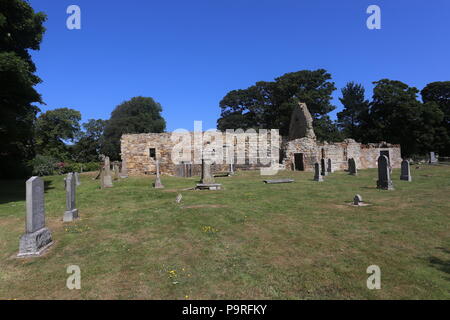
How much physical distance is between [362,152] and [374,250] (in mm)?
26838

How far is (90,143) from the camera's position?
173 feet

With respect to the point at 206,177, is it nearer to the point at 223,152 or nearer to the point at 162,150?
the point at 223,152

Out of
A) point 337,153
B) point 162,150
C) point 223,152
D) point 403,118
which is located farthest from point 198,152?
point 403,118

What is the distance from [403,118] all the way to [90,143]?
59.3m

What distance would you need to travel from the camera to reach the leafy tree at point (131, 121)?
5059 cm

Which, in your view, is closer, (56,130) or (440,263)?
(440,263)

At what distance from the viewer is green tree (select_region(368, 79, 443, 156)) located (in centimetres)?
Answer: 3744

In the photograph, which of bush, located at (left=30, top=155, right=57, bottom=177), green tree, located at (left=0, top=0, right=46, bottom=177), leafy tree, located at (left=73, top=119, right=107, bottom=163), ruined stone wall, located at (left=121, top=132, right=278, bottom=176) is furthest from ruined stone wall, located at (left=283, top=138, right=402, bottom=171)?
leafy tree, located at (left=73, top=119, right=107, bottom=163)

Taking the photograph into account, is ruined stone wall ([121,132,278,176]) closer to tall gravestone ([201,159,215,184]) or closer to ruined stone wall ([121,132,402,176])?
ruined stone wall ([121,132,402,176])

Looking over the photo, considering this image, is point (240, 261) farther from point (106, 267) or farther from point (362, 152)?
point (362, 152)

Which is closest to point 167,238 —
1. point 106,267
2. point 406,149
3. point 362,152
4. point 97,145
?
point 106,267

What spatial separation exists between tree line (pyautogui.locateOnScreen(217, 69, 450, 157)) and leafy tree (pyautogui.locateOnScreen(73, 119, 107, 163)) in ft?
112

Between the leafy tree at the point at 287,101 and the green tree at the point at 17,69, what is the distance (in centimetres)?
3317

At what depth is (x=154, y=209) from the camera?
8.12 meters
